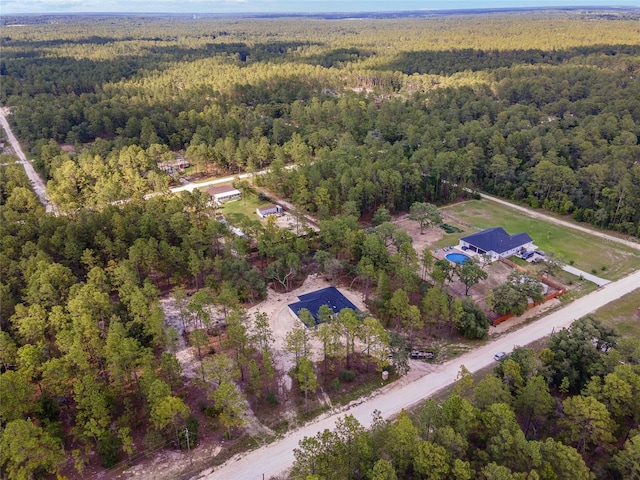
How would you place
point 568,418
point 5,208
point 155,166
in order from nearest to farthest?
point 568,418 → point 5,208 → point 155,166

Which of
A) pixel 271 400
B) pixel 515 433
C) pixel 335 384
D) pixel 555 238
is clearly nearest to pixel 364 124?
pixel 555 238

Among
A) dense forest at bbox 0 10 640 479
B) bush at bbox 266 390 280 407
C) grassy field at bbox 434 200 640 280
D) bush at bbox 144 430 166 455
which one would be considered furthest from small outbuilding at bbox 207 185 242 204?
bush at bbox 144 430 166 455

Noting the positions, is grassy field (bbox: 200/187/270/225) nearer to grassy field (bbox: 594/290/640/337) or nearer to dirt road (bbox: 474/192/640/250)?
dirt road (bbox: 474/192/640/250)

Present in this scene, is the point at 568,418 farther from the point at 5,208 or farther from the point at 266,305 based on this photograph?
the point at 5,208

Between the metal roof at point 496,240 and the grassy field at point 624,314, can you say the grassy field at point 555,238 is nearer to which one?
the metal roof at point 496,240

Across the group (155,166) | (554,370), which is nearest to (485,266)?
(554,370)
